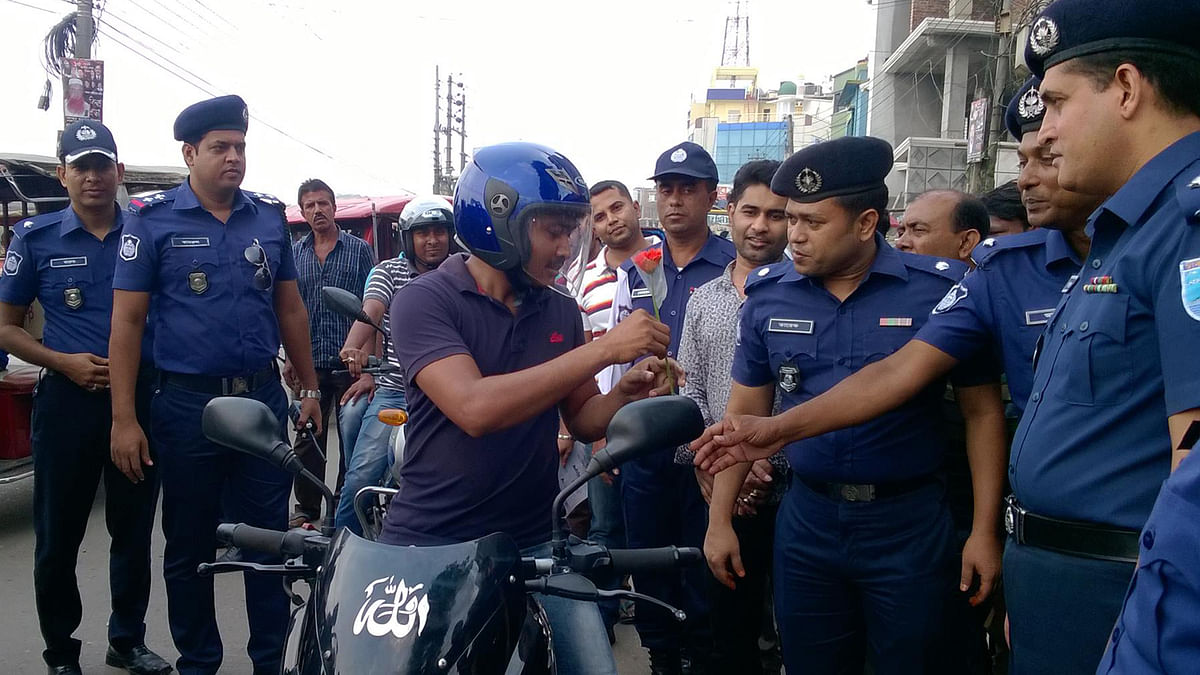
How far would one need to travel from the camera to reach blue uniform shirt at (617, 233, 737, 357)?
4059 millimetres

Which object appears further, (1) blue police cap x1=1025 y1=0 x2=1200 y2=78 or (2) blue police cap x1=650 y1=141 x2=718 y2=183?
(2) blue police cap x1=650 y1=141 x2=718 y2=183

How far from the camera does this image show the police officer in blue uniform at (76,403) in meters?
3.85

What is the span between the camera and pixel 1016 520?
1968 millimetres

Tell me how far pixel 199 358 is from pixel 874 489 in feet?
8.61

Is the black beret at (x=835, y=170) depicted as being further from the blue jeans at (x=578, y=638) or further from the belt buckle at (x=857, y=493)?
the blue jeans at (x=578, y=638)

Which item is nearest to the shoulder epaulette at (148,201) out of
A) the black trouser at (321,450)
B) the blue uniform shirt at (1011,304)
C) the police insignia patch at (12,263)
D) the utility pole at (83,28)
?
the police insignia patch at (12,263)

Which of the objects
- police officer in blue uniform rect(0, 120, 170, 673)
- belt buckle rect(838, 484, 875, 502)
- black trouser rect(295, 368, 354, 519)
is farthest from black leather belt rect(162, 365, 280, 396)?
belt buckle rect(838, 484, 875, 502)

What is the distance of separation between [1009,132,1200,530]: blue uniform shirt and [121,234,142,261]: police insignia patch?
10.6 ft

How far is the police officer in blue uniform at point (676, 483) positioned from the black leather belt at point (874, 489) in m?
1.07

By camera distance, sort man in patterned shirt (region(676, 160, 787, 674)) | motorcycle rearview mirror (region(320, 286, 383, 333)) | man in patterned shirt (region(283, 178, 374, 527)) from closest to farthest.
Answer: motorcycle rearview mirror (region(320, 286, 383, 333)) → man in patterned shirt (region(676, 160, 787, 674)) → man in patterned shirt (region(283, 178, 374, 527))

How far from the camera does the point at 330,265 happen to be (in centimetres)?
658

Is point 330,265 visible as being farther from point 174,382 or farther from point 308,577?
point 308,577

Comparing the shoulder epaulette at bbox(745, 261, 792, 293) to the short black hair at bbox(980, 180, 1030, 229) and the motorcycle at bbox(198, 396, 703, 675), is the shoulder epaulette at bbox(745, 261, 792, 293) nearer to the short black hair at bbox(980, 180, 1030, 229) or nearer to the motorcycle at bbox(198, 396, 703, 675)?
the motorcycle at bbox(198, 396, 703, 675)

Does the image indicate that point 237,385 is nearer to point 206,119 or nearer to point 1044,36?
point 206,119
